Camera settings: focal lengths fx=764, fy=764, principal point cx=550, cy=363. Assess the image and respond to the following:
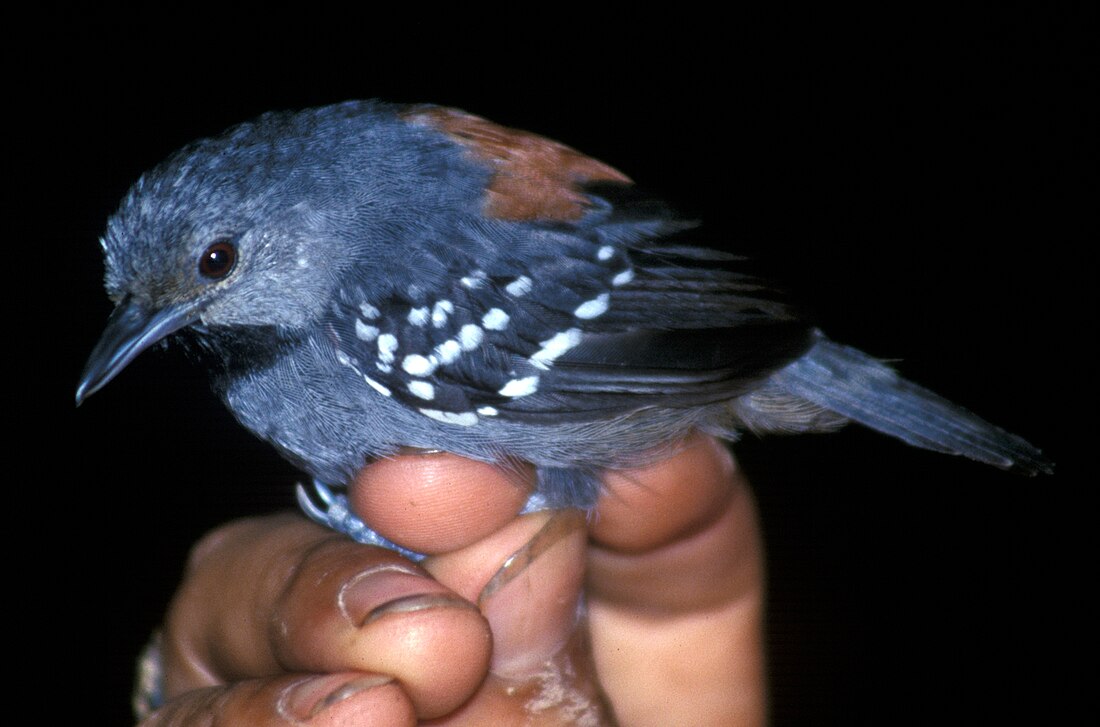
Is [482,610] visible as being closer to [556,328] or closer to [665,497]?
[665,497]

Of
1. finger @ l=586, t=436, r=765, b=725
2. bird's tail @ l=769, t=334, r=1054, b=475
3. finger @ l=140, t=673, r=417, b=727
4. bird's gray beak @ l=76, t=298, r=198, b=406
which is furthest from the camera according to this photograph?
finger @ l=586, t=436, r=765, b=725

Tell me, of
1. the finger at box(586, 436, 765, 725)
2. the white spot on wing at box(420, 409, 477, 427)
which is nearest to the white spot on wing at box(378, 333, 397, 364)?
the white spot on wing at box(420, 409, 477, 427)

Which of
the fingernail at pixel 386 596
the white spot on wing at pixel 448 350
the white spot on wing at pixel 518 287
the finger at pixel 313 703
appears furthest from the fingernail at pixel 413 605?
the white spot on wing at pixel 518 287

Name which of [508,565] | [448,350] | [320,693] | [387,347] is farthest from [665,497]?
[320,693]

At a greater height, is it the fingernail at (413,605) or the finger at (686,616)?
the fingernail at (413,605)

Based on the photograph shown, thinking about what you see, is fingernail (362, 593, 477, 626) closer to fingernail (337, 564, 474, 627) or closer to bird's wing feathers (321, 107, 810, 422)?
fingernail (337, 564, 474, 627)

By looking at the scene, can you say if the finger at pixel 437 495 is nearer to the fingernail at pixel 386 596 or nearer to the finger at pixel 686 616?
the fingernail at pixel 386 596
